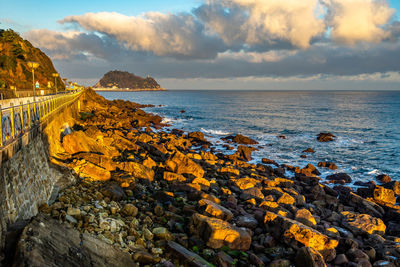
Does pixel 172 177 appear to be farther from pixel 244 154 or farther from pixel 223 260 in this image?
pixel 244 154

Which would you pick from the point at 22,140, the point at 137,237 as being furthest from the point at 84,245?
the point at 22,140

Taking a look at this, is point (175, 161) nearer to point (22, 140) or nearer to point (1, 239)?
point (22, 140)

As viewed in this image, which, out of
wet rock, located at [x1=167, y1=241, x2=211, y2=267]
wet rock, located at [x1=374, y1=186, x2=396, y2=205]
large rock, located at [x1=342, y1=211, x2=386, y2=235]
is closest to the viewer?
wet rock, located at [x1=167, y1=241, x2=211, y2=267]

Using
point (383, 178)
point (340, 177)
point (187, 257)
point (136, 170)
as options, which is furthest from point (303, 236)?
point (383, 178)

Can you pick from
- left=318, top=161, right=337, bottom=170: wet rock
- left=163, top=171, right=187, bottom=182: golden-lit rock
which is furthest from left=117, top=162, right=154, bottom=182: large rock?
left=318, top=161, right=337, bottom=170: wet rock

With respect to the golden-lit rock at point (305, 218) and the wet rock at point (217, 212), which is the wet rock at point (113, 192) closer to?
the wet rock at point (217, 212)

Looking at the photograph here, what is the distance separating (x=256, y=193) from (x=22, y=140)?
1027 centimetres

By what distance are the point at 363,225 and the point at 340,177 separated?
9352 millimetres

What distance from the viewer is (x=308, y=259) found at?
7223mm

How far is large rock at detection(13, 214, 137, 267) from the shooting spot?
429 centimetres

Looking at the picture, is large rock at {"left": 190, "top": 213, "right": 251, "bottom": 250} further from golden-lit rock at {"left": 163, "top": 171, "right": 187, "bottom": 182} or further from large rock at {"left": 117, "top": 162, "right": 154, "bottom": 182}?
golden-lit rock at {"left": 163, "top": 171, "right": 187, "bottom": 182}

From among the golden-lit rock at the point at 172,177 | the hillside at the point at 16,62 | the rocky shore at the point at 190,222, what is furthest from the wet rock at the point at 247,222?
the hillside at the point at 16,62

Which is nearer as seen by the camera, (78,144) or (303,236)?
(303,236)

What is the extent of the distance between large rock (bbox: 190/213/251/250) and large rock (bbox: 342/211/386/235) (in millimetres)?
5519
